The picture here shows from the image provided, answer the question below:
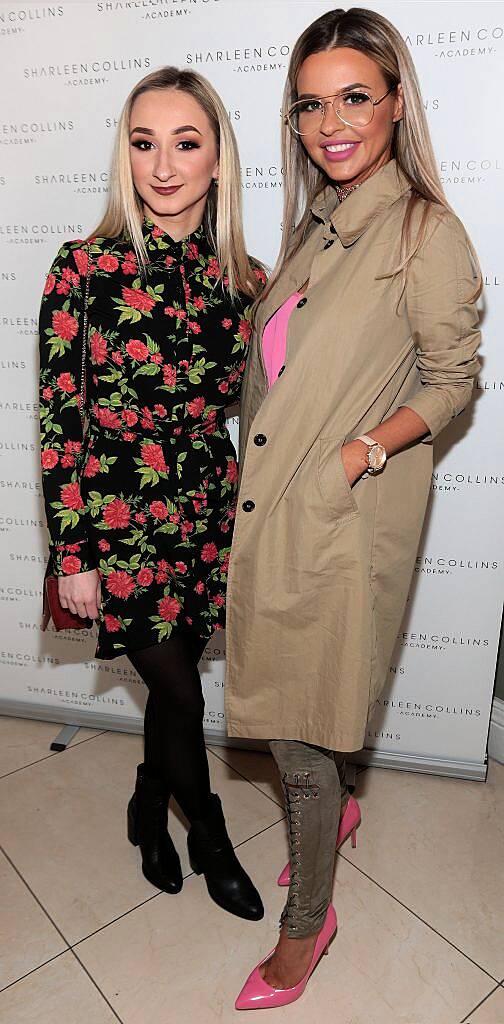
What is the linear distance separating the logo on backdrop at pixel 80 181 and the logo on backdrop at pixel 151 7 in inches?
13.6

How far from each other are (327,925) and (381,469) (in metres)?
1.01

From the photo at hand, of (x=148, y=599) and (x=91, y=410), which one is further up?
(x=91, y=410)

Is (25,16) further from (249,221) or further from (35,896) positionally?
(35,896)

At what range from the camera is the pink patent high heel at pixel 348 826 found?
6.50ft

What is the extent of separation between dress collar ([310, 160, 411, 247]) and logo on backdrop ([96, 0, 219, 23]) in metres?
0.75

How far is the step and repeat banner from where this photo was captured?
5.83ft

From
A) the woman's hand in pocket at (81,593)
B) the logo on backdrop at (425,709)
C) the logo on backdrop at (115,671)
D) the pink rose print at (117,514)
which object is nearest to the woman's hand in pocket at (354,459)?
the pink rose print at (117,514)

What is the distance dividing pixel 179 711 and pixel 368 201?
3.52ft

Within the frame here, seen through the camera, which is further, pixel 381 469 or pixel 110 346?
pixel 110 346

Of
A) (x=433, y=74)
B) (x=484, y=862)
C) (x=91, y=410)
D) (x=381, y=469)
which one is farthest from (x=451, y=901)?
(x=433, y=74)

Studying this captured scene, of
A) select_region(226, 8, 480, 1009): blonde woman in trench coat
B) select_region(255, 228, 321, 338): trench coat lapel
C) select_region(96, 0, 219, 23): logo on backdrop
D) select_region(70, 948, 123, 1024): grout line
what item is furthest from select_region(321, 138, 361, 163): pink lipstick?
select_region(70, 948, 123, 1024): grout line

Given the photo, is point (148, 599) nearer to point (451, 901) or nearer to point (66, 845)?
point (66, 845)

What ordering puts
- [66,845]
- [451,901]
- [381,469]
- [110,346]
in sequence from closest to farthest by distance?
[381,469] → [110,346] → [451,901] → [66,845]

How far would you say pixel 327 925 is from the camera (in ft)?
5.70
